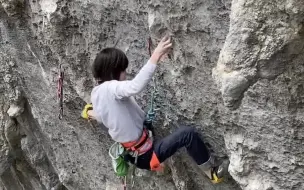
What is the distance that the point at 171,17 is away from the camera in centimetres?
180

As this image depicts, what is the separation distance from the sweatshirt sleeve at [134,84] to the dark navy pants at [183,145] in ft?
0.90

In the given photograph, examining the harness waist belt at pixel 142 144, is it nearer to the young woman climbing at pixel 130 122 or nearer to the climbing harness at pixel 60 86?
the young woman climbing at pixel 130 122

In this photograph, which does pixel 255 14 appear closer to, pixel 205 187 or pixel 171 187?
pixel 205 187

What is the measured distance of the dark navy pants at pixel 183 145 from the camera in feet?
6.45

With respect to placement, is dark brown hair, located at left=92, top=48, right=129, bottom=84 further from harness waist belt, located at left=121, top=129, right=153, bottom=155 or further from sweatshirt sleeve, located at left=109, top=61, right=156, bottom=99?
harness waist belt, located at left=121, top=129, right=153, bottom=155

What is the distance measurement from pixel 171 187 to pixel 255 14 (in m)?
1.31

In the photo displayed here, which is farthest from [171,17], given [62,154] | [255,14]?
[62,154]

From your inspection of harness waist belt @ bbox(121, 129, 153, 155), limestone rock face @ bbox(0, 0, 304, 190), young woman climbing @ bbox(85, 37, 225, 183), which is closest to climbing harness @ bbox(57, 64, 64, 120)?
limestone rock face @ bbox(0, 0, 304, 190)

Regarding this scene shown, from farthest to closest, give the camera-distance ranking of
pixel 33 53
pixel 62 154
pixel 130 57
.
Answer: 1. pixel 62 154
2. pixel 33 53
3. pixel 130 57

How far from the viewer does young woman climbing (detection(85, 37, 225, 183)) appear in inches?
75.2

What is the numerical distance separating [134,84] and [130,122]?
277mm

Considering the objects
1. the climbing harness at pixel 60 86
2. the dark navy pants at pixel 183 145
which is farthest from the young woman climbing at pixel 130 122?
the climbing harness at pixel 60 86

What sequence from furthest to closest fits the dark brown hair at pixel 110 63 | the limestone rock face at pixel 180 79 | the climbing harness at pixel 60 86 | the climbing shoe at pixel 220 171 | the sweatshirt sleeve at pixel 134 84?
the climbing harness at pixel 60 86
the climbing shoe at pixel 220 171
the dark brown hair at pixel 110 63
the sweatshirt sleeve at pixel 134 84
the limestone rock face at pixel 180 79

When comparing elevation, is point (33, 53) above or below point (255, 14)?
below
